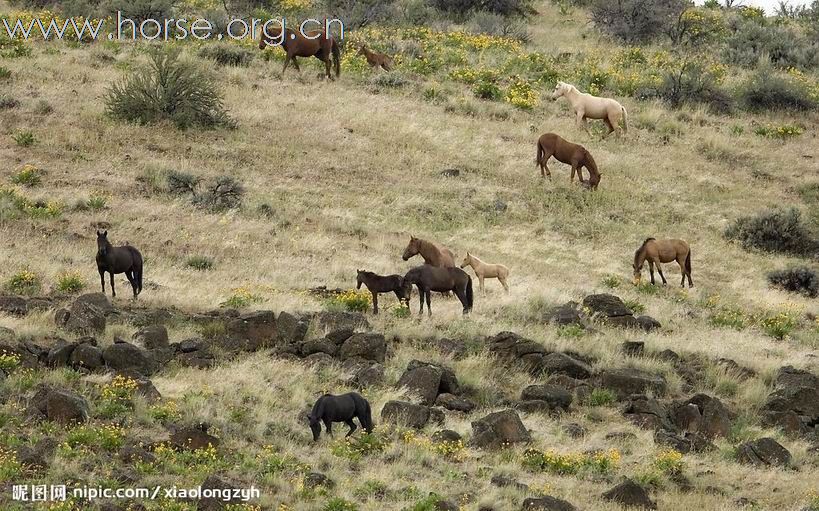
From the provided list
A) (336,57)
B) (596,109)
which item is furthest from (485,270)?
(336,57)

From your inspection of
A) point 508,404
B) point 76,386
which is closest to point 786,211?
point 508,404

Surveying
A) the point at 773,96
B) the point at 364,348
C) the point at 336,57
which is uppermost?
the point at 336,57

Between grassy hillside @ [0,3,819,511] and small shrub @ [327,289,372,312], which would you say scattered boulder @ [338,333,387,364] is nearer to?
grassy hillside @ [0,3,819,511]

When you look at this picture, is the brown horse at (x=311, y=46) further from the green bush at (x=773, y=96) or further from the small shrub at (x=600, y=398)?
the small shrub at (x=600, y=398)

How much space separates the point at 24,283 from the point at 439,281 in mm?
7119

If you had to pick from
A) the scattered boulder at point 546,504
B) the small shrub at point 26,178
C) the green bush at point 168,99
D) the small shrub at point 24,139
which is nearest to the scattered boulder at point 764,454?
the scattered boulder at point 546,504

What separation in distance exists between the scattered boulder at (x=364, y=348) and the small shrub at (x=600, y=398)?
10.7 ft

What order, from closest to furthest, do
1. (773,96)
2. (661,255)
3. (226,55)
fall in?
(661,255) < (226,55) < (773,96)

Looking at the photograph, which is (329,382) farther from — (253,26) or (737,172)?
(253,26)

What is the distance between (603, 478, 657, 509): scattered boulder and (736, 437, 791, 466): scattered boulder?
8.81ft

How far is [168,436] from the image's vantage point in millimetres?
14719

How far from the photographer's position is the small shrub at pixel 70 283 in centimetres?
2019

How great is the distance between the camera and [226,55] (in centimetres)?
4000

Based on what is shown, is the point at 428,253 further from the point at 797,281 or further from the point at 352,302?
the point at 797,281
